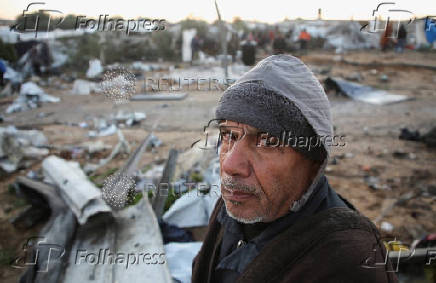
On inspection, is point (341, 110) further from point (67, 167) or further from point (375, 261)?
point (375, 261)

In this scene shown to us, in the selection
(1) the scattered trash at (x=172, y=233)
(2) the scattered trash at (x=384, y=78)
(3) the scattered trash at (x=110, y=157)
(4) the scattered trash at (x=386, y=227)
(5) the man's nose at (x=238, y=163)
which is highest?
(5) the man's nose at (x=238, y=163)

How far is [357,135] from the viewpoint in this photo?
24.8 feet

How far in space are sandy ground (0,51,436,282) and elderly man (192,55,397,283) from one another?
1.48 m

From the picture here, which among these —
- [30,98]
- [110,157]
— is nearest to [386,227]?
[110,157]

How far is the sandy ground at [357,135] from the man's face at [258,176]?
147 centimetres

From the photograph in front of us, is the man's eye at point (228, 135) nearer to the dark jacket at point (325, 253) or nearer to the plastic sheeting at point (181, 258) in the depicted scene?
the dark jacket at point (325, 253)

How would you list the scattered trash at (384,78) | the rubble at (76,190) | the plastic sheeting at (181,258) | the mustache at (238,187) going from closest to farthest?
the mustache at (238,187) < the plastic sheeting at (181,258) < the rubble at (76,190) < the scattered trash at (384,78)

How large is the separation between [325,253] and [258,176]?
0.40 meters

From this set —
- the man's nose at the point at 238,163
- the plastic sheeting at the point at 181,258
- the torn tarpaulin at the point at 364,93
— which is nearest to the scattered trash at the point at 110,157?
the plastic sheeting at the point at 181,258

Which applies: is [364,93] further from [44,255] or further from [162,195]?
[44,255]

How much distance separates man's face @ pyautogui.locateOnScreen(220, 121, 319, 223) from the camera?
1376mm

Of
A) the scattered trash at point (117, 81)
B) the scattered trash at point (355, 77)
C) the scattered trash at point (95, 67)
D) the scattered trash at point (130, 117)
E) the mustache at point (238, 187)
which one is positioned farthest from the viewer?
the scattered trash at point (355, 77)

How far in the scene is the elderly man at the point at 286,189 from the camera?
3.94 feet

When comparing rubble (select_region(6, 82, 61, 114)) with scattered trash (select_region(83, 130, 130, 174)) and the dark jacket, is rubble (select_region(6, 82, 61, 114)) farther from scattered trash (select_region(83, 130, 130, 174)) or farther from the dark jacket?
the dark jacket
